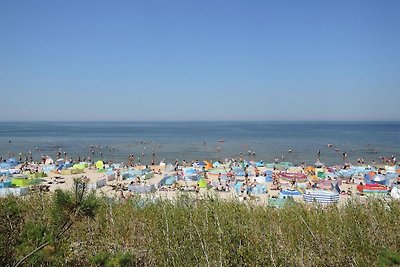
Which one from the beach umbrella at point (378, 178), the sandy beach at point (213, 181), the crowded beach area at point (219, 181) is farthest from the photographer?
Answer: the beach umbrella at point (378, 178)

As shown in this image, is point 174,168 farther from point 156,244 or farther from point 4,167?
point 156,244

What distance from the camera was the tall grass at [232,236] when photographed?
6.09 metres

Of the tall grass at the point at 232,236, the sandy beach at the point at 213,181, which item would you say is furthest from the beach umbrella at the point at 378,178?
the tall grass at the point at 232,236

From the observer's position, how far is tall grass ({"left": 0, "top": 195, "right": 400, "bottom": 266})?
6094mm

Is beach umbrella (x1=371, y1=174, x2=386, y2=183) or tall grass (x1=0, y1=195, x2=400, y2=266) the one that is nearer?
tall grass (x1=0, y1=195, x2=400, y2=266)

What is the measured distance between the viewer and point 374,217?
7953 mm

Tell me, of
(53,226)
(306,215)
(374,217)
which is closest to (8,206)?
(53,226)

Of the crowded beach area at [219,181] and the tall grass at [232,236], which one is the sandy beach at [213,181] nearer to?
the crowded beach area at [219,181]

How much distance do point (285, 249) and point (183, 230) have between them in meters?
2.10

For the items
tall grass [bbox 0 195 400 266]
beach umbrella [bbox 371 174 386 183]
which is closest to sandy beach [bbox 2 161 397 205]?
beach umbrella [bbox 371 174 386 183]

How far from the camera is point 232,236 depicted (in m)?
6.15

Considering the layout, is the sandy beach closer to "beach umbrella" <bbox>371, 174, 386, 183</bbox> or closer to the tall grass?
"beach umbrella" <bbox>371, 174, 386, 183</bbox>

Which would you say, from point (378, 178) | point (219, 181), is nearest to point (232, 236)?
point (219, 181)

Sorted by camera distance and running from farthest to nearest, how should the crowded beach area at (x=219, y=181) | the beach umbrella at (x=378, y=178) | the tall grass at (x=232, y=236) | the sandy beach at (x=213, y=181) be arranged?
1. the beach umbrella at (x=378, y=178)
2. the sandy beach at (x=213, y=181)
3. the crowded beach area at (x=219, y=181)
4. the tall grass at (x=232, y=236)
